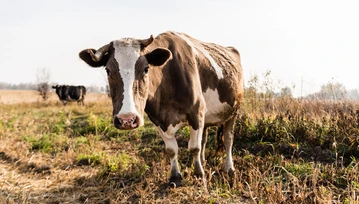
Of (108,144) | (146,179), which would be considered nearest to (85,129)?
(108,144)

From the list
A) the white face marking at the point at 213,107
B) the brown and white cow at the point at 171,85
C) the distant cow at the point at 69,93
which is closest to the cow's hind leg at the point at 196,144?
the brown and white cow at the point at 171,85

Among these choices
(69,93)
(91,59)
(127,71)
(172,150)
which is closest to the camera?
(127,71)

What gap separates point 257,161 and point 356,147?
5.97 feet

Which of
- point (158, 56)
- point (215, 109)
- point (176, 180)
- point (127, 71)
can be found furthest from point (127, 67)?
point (215, 109)

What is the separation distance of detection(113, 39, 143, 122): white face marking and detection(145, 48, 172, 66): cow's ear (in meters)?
0.17

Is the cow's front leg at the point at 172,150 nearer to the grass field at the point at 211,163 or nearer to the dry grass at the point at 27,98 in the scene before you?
the grass field at the point at 211,163

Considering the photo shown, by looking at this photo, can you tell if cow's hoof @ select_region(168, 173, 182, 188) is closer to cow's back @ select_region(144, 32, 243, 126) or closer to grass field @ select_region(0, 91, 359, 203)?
grass field @ select_region(0, 91, 359, 203)

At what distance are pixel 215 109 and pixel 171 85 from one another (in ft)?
3.46

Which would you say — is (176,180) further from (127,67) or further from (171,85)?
(127,67)

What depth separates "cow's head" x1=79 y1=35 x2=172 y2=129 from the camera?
10.3ft

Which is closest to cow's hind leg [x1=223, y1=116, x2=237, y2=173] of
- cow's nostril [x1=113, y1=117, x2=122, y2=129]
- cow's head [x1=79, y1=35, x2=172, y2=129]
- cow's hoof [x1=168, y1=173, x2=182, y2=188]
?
cow's hoof [x1=168, y1=173, x2=182, y2=188]

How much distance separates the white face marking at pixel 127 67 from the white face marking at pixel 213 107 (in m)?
1.42

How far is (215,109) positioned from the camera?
15.7ft

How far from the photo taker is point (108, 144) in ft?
24.0
